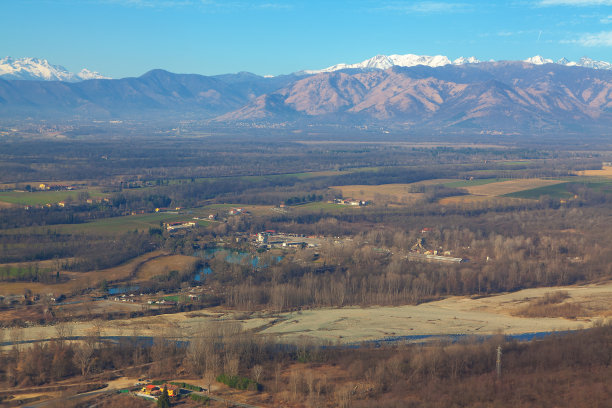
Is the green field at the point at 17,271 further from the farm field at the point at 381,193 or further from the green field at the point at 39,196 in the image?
the farm field at the point at 381,193

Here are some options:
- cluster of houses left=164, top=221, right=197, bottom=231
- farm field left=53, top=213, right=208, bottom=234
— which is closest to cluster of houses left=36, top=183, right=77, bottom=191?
farm field left=53, top=213, right=208, bottom=234

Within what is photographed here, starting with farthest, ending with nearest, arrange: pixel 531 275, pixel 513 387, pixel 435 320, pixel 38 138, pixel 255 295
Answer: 1. pixel 38 138
2. pixel 531 275
3. pixel 255 295
4. pixel 435 320
5. pixel 513 387

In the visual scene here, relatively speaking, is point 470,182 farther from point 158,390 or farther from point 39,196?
point 158,390

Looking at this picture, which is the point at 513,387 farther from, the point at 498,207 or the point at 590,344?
the point at 498,207

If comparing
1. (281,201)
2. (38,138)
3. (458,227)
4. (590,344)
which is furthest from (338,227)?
(38,138)

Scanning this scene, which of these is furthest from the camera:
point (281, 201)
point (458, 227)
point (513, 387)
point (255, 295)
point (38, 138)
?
point (38, 138)

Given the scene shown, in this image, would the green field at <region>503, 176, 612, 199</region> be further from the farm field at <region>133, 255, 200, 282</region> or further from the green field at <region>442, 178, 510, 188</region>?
the farm field at <region>133, 255, 200, 282</region>
